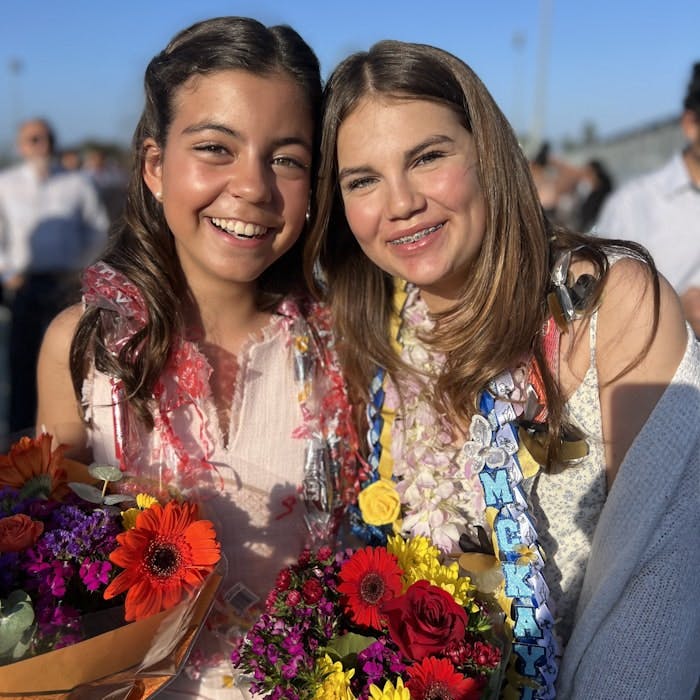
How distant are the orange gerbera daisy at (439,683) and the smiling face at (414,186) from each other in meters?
0.99

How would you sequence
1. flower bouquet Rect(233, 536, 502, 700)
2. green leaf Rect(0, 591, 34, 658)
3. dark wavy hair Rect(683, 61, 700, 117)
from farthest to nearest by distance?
dark wavy hair Rect(683, 61, 700, 117) → flower bouquet Rect(233, 536, 502, 700) → green leaf Rect(0, 591, 34, 658)

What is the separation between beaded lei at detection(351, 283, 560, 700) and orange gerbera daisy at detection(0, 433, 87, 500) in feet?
2.91

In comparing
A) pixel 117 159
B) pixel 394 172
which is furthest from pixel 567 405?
pixel 117 159

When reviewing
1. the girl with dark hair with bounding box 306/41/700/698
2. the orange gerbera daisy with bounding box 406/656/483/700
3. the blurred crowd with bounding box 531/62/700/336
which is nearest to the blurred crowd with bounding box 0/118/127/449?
the blurred crowd with bounding box 531/62/700/336

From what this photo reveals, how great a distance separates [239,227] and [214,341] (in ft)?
1.36

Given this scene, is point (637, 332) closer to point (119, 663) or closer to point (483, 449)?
point (483, 449)

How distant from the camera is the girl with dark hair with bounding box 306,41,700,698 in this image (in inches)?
72.9

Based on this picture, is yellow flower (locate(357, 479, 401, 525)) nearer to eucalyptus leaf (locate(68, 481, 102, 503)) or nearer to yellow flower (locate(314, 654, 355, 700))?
yellow flower (locate(314, 654, 355, 700))

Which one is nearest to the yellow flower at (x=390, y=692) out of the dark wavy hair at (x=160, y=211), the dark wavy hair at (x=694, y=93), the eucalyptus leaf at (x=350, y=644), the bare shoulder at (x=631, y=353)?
the eucalyptus leaf at (x=350, y=644)

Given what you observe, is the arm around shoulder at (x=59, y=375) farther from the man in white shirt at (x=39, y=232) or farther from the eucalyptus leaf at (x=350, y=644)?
the man in white shirt at (x=39, y=232)

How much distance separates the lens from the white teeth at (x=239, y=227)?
6.91ft

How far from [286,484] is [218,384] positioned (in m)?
0.36

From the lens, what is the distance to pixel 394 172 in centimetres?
204

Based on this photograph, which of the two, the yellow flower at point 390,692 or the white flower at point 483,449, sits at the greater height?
the white flower at point 483,449
